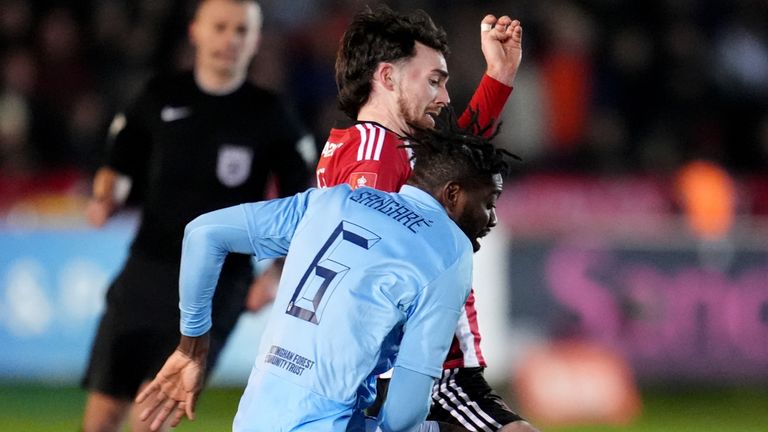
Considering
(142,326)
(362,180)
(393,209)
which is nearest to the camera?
(393,209)

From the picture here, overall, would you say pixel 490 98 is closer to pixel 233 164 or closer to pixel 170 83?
pixel 233 164

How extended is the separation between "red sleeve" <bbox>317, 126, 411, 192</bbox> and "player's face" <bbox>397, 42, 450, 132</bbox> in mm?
175

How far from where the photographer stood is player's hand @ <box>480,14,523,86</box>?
16.7 feet

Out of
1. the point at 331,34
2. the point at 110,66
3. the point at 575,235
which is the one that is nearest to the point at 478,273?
the point at 575,235

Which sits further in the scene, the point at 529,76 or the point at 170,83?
the point at 529,76

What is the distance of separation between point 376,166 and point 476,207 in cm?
54

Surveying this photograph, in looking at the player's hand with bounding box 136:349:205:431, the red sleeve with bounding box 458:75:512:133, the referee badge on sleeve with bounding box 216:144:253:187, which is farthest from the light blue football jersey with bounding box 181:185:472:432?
the referee badge on sleeve with bounding box 216:144:253:187

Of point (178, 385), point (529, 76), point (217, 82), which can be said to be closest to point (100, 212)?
point (217, 82)

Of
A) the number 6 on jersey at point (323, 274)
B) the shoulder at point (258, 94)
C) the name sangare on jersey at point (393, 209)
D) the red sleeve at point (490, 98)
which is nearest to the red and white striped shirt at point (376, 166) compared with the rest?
the red sleeve at point (490, 98)

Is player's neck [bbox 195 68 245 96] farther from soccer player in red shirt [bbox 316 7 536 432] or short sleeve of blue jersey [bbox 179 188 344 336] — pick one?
short sleeve of blue jersey [bbox 179 188 344 336]

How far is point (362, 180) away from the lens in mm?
4430

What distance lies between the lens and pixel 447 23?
13945 mm

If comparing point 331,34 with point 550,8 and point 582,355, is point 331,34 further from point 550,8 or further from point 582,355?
point 582,355

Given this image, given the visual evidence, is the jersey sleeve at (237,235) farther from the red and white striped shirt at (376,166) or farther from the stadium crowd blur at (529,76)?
the stadium crowd blur at (529,76)
